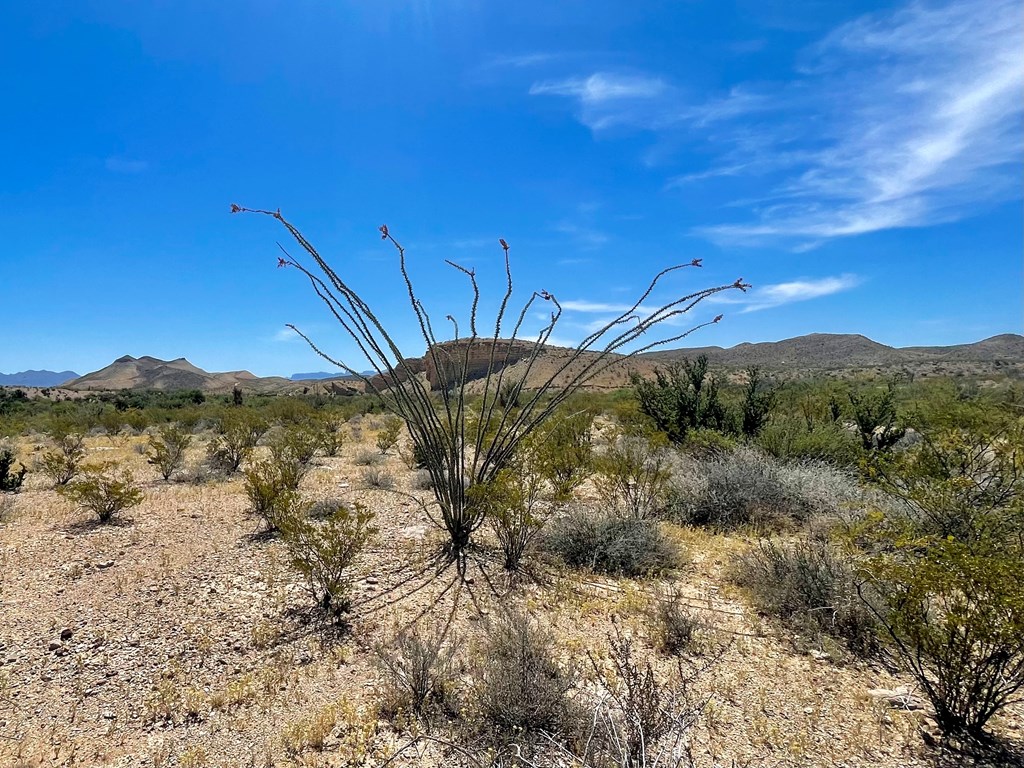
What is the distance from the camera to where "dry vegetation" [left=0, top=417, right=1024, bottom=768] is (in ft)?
10.3

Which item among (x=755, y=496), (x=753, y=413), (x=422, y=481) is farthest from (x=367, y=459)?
(x=753, y=413)

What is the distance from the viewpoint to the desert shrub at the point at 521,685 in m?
3.15

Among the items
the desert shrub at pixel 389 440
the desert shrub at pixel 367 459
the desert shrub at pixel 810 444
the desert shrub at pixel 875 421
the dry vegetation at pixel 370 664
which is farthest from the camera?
the desert shrub at pixel 389 440

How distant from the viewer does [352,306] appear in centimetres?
564

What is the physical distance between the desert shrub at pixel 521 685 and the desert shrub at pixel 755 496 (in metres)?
4.15

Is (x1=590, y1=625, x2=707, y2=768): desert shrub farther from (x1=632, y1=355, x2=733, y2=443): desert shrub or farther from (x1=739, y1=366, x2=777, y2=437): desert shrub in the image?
(x1=739, y1=366, x2=777, y2=437): desert shrub

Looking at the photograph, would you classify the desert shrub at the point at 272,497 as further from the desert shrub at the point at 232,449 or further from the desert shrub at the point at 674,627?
the desert shrub at the point at 674,627

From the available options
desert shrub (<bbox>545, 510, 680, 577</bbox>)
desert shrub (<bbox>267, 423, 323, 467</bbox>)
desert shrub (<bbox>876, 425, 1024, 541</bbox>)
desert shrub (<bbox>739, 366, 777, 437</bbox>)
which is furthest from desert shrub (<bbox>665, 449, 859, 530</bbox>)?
desert shrub (<bbox>267, 423, 323, 467</bbox>)

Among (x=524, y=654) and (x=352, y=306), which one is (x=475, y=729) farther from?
(x=352, y=306)

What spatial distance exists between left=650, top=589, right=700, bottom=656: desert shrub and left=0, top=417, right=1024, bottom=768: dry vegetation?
2cm

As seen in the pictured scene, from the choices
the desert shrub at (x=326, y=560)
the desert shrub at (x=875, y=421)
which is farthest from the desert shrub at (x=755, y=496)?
the desert shrub at (x=326, y=560)

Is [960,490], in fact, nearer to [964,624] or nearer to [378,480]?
[964,624]

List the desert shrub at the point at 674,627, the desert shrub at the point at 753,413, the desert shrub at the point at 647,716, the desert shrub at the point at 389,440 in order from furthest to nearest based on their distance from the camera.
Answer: the desert shrub at the point at 389,440 → the desert shrub at the point at 753,413 → the desert shrub at the point at 674,627 → the desert shrub at the point at 647,716

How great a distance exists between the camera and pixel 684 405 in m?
11.9
